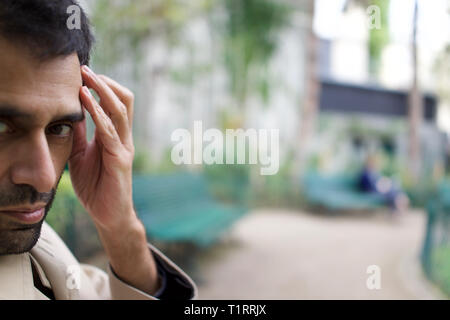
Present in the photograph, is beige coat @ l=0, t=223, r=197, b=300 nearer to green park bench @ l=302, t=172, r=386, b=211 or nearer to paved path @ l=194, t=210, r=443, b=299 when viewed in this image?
paved path @ l=194, t=210, r=443, b=299

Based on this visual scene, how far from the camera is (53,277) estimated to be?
955 millimetres

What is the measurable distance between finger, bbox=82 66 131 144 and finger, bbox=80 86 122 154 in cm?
3

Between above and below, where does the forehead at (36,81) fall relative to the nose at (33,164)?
above

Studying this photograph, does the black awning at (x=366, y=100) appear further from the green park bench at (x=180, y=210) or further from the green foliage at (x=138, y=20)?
the green park bench at (x=180, y=210)

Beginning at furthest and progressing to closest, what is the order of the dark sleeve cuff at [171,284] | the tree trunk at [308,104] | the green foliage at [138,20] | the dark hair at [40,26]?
the tree trunk at [308,104], the green foliage at [138,20], the dark sleeve cuff at [171,284], the dark hair at [40,26]

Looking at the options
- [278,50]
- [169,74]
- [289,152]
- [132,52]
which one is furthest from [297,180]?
[132,52]

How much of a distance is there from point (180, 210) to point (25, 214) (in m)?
3.97

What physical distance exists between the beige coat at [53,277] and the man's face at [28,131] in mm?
98

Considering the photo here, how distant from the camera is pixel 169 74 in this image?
24.0 feet

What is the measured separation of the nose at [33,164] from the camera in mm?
677

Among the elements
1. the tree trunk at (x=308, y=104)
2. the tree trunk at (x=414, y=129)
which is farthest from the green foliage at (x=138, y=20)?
the tree trunk at (x=414, y=129)

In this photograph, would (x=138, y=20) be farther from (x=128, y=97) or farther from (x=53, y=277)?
(x=53, y=277)
